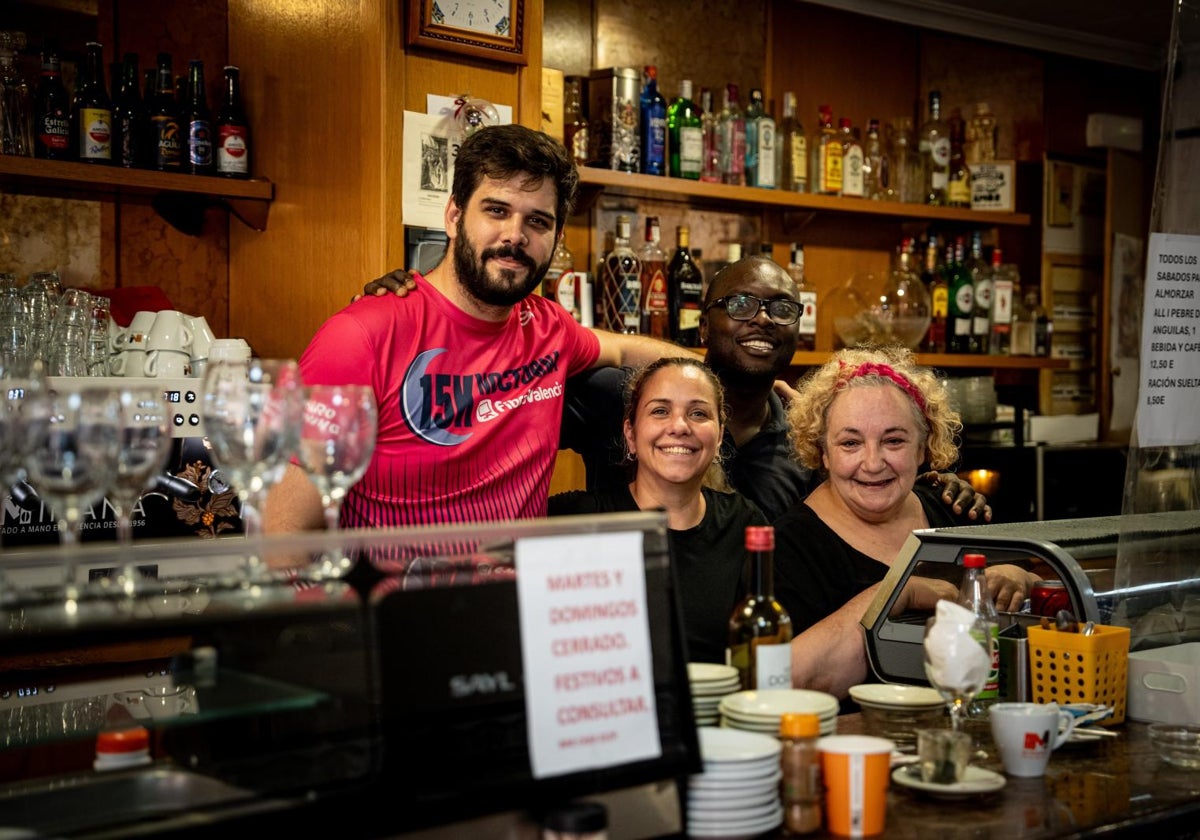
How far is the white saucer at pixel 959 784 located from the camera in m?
1.53

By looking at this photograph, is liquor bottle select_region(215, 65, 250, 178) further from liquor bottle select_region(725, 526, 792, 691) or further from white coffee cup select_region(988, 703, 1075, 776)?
white coffee cup select_region(988, 703, 1075, 776)

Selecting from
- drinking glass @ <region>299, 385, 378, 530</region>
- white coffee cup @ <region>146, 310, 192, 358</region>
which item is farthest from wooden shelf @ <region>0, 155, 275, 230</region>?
drinking glass @ <region>299, 385, 378, 530</region>

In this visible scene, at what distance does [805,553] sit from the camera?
8.34 feet

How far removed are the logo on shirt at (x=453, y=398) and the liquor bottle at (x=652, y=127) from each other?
5.24 feet

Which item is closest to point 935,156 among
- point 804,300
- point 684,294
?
point 804,300

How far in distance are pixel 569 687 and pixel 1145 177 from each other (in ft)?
18.0

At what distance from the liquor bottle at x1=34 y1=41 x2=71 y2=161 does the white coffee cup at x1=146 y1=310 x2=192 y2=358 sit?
1.60 feet

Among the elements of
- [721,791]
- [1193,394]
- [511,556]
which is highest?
[1193,394]

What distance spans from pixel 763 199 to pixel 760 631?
115 inches

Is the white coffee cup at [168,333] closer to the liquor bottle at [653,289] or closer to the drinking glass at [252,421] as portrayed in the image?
the liquor bottle at [653,289]

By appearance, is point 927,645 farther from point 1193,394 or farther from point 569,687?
point 1193,394

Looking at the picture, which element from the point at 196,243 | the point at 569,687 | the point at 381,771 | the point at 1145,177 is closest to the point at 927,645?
the point at 569,687

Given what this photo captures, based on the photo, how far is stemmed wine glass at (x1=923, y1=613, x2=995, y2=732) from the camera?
65.7 inches

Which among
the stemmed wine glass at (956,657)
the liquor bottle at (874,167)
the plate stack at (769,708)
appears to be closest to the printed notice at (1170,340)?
the stemmed wine glass at (956,657)
